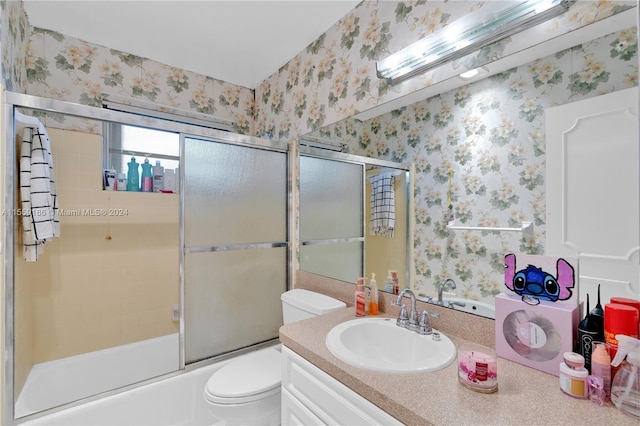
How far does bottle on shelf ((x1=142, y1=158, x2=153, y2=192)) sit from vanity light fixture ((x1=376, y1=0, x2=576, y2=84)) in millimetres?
1988

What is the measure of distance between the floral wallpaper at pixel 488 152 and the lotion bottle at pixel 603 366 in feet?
1.09

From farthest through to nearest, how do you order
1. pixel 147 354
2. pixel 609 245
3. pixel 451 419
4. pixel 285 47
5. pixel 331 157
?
pixel 147 354
pixel 285 47
pixel 331 157
pixel 609 245
pixel 451 419

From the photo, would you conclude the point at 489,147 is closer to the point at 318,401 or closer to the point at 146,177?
the point at 318,401

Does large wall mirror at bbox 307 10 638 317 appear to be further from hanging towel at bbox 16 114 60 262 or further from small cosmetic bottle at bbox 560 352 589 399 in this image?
hanging towel at bbox 16 114 60 262

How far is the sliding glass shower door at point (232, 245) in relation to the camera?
1.88 m

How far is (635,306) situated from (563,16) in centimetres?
90

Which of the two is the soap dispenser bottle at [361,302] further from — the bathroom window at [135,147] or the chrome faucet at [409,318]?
the bathroom window at [135,147]

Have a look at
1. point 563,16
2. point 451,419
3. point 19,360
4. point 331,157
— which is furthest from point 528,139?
point 19,360

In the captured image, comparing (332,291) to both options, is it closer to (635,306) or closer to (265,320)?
(265,320)

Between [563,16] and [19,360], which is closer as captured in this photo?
[563,16]

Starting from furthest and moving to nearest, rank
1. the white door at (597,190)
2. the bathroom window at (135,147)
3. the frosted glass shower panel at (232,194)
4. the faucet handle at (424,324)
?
the bathroom window at (135,147), the frosted glass shower panel at (232,194), the faucet handle at (424,324), the white door at (597,190)

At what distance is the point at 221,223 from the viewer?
78.5 inches

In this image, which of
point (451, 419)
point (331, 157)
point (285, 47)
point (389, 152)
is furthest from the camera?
point (285, 47)

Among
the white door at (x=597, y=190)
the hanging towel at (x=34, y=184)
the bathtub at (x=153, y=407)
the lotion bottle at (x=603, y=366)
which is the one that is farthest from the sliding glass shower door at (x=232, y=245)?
the lotion bottle at (x=603, y=366)
